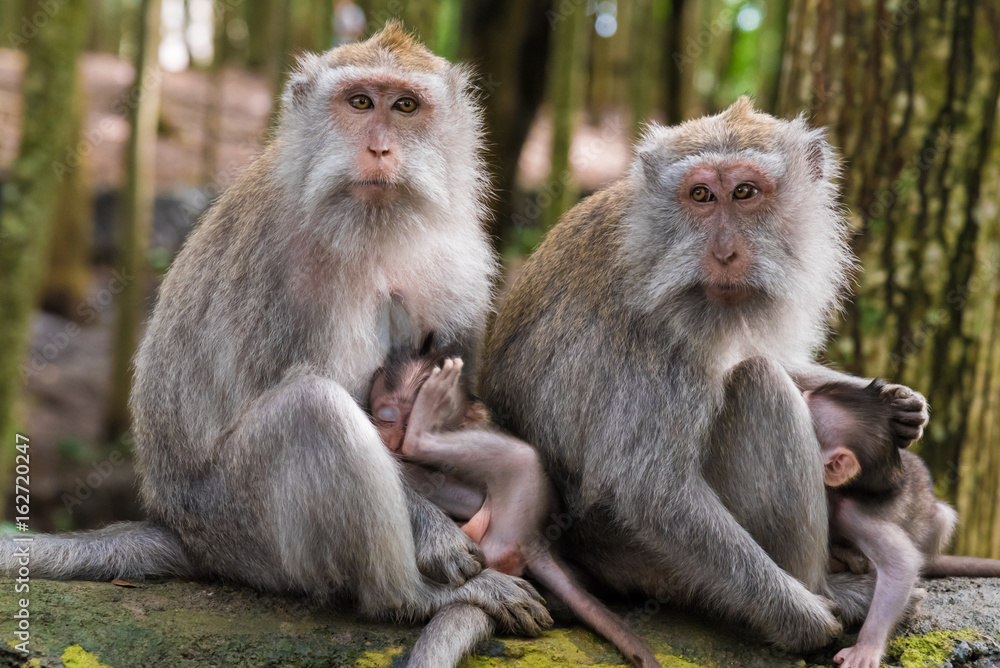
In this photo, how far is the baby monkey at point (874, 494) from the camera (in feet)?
13.6

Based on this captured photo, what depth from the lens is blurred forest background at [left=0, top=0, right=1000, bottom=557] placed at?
18.3ft

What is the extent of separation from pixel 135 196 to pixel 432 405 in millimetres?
8210

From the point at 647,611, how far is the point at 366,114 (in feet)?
8.42

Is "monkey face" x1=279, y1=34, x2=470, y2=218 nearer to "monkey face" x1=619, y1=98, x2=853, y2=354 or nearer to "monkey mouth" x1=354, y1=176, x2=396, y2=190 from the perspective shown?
"monkey mouth" x1=354, y1=176, x2=396, y2=190

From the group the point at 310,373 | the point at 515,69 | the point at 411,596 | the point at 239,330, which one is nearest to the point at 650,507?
the point at 411,596

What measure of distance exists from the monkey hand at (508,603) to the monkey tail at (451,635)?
0.04 meters

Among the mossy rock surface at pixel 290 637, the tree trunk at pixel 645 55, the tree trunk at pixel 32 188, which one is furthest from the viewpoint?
the tree trunk at pixel 645 55

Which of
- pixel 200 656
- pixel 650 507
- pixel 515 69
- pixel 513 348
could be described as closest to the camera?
pixel 200 656

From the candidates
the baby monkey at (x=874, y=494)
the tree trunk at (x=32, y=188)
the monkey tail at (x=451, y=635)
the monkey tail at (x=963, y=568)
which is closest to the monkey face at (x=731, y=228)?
the baby monkey at (x=874, y=494)

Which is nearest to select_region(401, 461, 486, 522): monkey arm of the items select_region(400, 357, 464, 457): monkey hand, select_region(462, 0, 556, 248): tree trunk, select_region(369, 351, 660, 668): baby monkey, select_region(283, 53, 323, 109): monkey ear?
select_region(369, 351, 660, 668): baby monkey

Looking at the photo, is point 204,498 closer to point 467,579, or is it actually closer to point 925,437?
point 467,579

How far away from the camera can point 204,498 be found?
14.2 feet

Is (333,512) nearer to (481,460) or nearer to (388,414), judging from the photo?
(388,414)

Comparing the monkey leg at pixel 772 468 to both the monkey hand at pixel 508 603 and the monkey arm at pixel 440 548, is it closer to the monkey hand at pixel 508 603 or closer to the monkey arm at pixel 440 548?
the monkey hand at pixel 508 603
